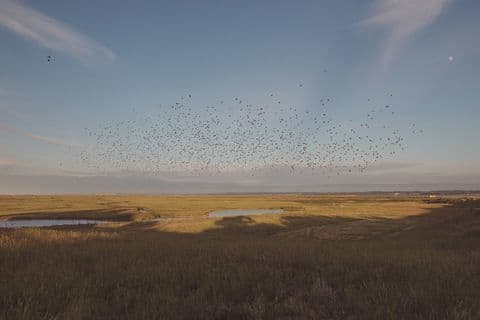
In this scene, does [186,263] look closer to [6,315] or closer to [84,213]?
[6,315]

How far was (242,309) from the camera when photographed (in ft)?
15.5

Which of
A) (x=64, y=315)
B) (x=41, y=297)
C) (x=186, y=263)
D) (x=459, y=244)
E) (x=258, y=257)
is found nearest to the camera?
(x=64, y=315)

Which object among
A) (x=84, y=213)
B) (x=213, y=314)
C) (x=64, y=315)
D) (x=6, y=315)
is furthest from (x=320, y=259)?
(x=84, y=213)

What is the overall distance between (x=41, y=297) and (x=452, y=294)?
20.4 ft

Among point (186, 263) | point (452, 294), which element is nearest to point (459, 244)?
point (452, 294)

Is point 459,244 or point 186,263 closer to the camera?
point 186,263

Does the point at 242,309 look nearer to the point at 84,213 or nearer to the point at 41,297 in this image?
the point at 41,297

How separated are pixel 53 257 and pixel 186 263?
3317mm

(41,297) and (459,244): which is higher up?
(41,297)

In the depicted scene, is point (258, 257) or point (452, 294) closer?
point (452, 294)

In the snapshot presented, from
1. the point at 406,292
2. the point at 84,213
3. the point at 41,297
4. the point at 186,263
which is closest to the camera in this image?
the point at 41,297

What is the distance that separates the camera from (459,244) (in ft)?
55.8

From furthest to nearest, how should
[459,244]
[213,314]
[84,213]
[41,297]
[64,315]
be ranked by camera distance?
1. [84,213]
2. [459,244]
3. [41,297]
4. [213,314]
5. [64,315]

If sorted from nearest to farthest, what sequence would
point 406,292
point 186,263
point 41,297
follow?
point 41,297 → point 406,292 → point 186,263
